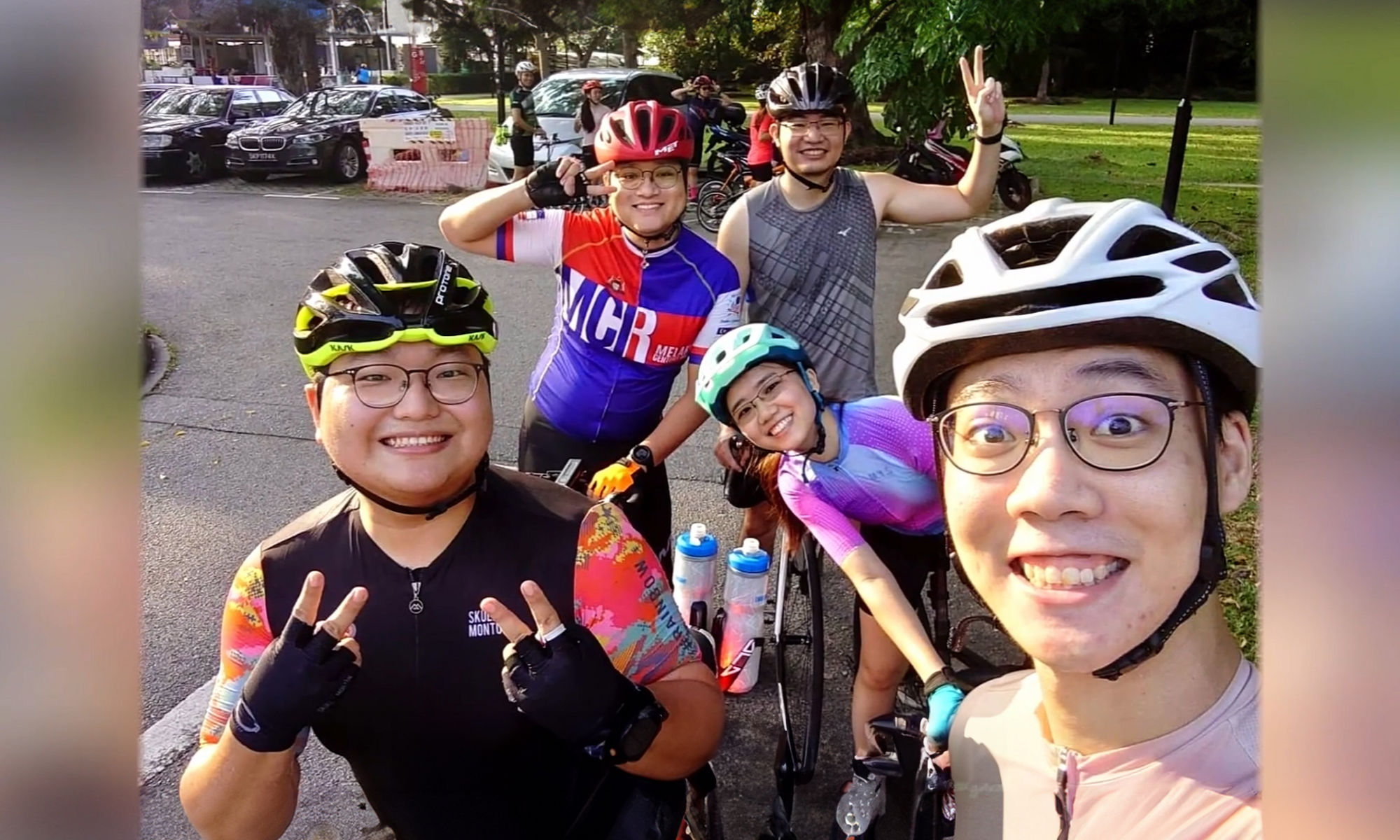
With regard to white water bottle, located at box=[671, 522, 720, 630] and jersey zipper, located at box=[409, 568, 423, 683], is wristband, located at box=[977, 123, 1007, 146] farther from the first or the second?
jersey zipper, located at box=[409, 568, 423, 683]

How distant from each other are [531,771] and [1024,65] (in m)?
8.57

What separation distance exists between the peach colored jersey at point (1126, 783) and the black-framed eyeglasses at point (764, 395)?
1.30 metres

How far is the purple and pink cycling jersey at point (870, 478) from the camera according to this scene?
2885 mm

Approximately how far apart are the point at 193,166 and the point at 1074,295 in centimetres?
2042

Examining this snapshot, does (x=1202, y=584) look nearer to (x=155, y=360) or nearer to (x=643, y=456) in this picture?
(x=643, y=456)

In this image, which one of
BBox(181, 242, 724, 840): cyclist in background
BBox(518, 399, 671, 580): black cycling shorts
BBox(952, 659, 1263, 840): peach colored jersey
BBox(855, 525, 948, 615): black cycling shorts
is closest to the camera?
BBox(952, 659, 1263, 840): peach colored jersey

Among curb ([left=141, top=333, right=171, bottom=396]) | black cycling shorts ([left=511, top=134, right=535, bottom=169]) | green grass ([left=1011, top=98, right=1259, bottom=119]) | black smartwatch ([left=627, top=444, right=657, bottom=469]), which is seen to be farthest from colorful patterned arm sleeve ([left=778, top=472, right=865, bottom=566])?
green grass ([left=1011, top=98, right=1259, bottom=119])

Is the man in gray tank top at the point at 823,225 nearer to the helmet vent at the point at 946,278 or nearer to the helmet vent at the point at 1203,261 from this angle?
the helmet vent at the point at 946,278

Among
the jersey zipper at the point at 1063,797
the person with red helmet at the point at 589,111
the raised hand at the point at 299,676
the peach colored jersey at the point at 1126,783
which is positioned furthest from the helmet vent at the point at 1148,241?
the person with red helmet at the point at 589,111

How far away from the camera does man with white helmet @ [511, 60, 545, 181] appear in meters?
16.2

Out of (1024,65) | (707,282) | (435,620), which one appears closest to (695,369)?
(707,282)

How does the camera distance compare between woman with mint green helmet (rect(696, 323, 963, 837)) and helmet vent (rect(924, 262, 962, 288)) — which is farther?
woman with mint green helmet (rect(696, 323, 963, 837))

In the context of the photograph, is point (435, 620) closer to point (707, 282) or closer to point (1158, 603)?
point (1158, 603)

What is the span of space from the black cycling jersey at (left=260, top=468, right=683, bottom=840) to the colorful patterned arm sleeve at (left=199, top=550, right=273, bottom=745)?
2 centimetres
